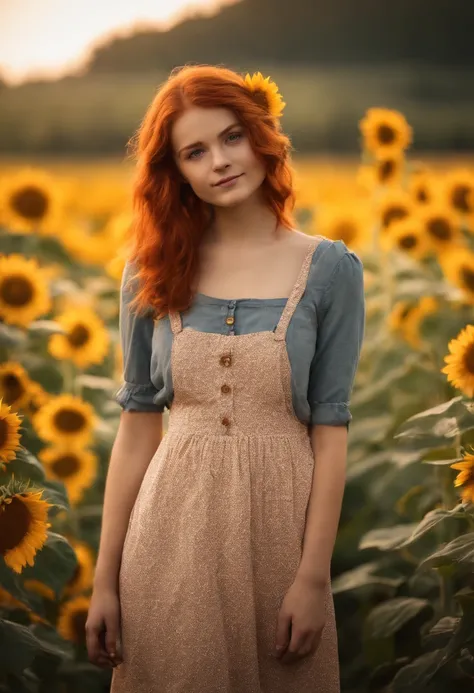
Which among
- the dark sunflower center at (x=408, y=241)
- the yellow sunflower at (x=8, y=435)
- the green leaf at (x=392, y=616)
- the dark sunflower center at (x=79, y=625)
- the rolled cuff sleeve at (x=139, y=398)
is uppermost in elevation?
the dark sunflower center at (x=408, y=241)

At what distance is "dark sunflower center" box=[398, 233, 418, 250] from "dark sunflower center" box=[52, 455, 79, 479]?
1394 millimetres

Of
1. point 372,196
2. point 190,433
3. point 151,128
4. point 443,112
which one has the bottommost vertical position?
point 190,433

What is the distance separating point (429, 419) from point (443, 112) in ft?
9.67

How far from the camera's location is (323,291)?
1.83 metres

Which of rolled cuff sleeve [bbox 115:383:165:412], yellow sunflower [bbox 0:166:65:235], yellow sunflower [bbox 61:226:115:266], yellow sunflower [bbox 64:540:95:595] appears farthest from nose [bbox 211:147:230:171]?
yellow sunflower [bbox 61:226:115:266]

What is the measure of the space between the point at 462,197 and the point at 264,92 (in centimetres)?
173

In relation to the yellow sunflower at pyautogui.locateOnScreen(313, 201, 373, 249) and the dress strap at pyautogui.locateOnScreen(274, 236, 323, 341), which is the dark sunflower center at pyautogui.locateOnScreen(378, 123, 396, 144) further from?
the dress strap at pyautogui.locateOnScreen(274, 236, 323, 341)

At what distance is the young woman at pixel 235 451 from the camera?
1788 mm

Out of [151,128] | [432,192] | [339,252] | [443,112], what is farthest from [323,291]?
[443,112]

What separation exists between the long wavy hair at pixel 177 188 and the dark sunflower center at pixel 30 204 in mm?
1436

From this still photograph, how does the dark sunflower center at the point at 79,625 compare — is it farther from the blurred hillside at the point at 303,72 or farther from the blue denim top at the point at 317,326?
the blurred hillside at the point at 303,72

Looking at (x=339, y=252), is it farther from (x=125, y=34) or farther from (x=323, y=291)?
(x=125, y=34)

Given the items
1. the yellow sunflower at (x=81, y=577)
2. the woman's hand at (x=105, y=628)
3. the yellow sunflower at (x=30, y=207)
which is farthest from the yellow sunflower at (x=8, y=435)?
the yellow sunflower at (x=30, y=207)

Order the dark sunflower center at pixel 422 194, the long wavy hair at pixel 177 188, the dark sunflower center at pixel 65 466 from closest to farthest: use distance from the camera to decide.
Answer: the long wavy hair at pixel 177 188
the dark sunflower center at pixel 65 466
the dark sunflower center at pixel 422 194
